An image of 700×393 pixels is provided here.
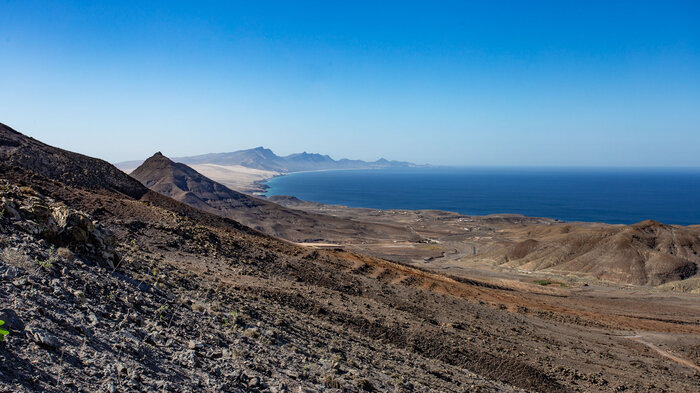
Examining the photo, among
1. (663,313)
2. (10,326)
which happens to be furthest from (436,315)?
(663,313)

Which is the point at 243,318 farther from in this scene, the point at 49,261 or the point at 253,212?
the point at 253,212

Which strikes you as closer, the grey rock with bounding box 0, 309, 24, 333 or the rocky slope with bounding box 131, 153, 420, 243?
the grey rock with bounding box 0, 309, 24, 333

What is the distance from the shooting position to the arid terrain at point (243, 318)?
20.7 feet

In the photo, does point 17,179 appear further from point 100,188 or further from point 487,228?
point 487,228

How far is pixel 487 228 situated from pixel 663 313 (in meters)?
65.1

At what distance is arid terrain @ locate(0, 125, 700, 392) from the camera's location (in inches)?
248

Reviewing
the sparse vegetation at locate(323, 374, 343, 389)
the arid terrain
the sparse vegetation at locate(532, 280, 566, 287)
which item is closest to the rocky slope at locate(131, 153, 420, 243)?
the sparse vegetation at locate(532, 280, 566, 287)

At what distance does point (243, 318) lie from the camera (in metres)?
10.5

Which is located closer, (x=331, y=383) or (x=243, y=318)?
(x=331, y=383)

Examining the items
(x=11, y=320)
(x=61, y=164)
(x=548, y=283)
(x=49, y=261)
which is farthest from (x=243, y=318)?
(x=548, y=283)

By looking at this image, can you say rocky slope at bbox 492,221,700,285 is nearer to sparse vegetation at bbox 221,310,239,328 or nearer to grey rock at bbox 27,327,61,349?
sparse vegetation at bbox 221,310,239,328

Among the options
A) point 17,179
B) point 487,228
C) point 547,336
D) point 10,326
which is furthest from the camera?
point 487,228

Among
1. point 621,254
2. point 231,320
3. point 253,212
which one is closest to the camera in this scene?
point 231,320

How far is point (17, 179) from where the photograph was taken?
20.0 metres
